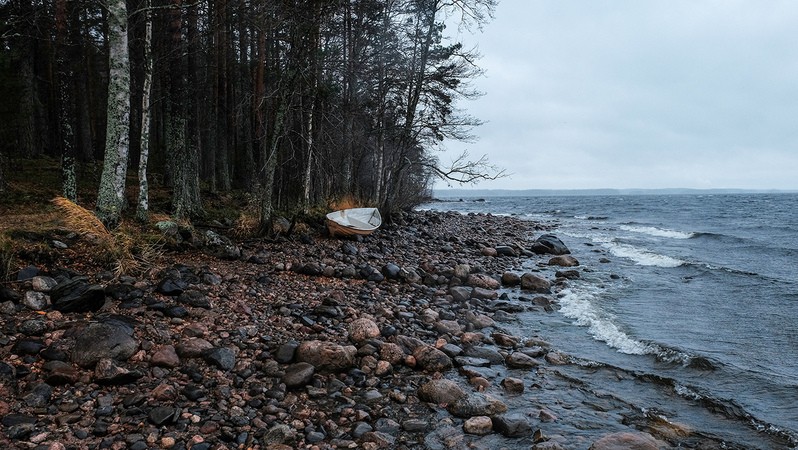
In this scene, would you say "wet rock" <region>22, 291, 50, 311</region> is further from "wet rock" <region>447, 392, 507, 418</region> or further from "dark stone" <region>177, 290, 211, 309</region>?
"wet rock" <region>447, 392, 507, 418</region>

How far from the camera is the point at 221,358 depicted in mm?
5160

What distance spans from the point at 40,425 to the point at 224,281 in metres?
4.29

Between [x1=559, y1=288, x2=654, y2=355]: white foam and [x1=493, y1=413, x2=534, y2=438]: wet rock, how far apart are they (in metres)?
3.50

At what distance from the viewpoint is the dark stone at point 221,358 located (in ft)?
16.8

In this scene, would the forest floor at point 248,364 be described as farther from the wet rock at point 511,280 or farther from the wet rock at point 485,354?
the wet rock at point 511,280

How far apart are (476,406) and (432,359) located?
1.13 m

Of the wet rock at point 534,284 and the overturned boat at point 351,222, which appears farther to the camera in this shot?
the overturned boat at point 351,222

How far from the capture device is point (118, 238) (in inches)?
302

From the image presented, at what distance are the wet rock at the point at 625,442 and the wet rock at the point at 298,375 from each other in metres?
3.00

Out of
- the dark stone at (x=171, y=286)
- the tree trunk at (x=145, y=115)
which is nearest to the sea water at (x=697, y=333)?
the dark stone at (x=171, y=286)

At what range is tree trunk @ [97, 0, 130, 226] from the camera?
850 cm

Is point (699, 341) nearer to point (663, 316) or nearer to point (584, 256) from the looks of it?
point (663, 316)

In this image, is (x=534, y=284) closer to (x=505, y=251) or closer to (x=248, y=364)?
(x=505, y=251)

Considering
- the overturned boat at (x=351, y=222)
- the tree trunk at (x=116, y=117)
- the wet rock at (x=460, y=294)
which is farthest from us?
the overturned boat at (x=351, y=222)
